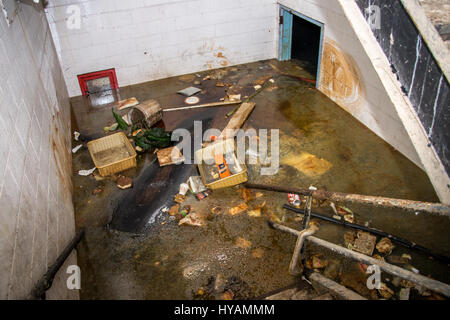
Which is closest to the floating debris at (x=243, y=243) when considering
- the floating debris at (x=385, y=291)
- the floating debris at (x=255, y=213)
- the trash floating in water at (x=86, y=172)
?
the floating debris at (x=255, y=213)

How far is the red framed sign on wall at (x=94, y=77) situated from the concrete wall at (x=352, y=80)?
4.65m

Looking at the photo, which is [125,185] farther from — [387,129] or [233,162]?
[387,129]

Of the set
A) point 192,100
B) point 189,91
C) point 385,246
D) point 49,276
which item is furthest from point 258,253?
point 189,91

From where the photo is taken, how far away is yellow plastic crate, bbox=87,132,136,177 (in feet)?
16.4

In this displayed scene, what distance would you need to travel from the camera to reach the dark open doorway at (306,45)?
27.5 feet

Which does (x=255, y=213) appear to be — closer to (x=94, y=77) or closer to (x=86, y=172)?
(x=86, y=172)

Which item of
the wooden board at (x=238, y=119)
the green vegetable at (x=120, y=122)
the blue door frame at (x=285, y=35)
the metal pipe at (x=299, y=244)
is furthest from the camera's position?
the blue door frame at (x=285, y=35)

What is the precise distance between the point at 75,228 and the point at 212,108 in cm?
375

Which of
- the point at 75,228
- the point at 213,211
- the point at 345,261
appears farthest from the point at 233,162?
the point at 75,228

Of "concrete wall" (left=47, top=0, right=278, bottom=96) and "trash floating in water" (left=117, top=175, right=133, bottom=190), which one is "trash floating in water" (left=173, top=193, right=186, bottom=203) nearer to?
"trash floating in water" (left=117, top=175, right=133, bottom=190)

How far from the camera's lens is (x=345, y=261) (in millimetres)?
3596

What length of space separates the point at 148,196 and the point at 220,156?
1.24 m

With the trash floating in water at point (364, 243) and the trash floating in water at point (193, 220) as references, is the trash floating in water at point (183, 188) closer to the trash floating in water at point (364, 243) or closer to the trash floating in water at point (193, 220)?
the trash floating in water at point (193, 220)

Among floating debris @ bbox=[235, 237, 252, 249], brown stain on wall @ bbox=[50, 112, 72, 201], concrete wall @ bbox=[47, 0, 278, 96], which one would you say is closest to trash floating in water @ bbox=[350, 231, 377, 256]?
floating debris @ bbox=[235, 237, 252, 249]
